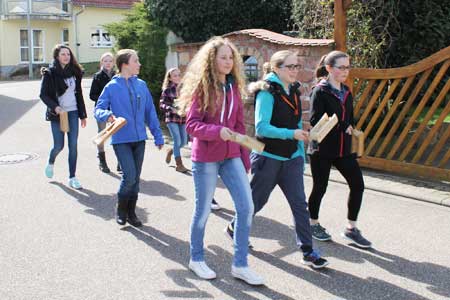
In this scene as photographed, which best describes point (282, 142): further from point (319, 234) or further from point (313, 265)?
point (319, 234)

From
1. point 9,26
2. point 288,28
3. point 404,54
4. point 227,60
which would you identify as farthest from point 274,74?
point 9,26

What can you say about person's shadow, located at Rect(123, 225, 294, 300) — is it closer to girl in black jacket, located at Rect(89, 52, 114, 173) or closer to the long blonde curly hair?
the long blonde curly hair

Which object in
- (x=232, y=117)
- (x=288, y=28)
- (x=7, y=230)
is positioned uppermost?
(x=288, y=28)

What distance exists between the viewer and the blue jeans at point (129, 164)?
5.31m

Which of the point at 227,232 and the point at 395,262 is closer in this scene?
the point at 395,262

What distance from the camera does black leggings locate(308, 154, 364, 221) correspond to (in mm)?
4840

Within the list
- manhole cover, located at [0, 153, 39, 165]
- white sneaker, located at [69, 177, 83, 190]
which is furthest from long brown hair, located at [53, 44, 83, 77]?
manhole cover, located at [0, 153, 39, 165]

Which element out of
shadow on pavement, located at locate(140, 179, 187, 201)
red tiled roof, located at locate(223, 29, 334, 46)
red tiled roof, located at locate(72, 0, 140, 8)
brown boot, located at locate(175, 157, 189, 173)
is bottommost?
shadow on pavement, located at locate(140, 179, 187, 201)

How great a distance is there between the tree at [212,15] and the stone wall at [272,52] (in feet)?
3.09

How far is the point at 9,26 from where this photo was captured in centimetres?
3353

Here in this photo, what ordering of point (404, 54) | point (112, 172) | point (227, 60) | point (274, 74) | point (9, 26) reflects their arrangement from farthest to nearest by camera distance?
point (9, 26), point (404, 54), point (112, 172), point (274, 74), point (227, 60)

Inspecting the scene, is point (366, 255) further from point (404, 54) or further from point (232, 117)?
point (404, 54)

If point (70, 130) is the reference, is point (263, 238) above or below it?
below

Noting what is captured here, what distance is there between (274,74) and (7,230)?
9.86 ft
